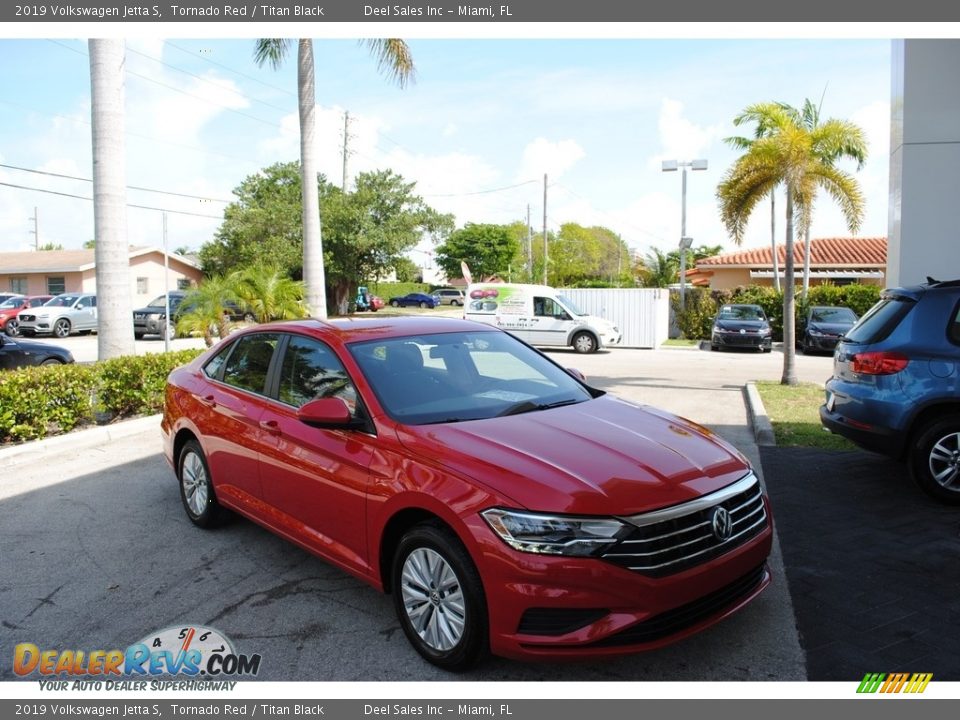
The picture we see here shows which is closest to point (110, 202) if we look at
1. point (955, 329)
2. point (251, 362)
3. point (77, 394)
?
point (77, 394)

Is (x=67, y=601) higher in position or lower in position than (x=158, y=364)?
lower

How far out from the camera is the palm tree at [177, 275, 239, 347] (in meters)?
14.1

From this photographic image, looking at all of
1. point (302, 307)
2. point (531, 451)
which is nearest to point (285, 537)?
point (531, 451)

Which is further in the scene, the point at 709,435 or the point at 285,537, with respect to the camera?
the point at 285,537

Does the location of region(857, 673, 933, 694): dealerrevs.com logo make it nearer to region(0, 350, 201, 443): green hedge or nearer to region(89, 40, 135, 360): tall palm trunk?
region(0, 350, 201, 443): green hedge

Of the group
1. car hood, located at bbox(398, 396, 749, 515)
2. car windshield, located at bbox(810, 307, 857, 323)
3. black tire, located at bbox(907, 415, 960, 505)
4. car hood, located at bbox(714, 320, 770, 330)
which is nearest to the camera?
car hood, located at bbox(398, 396, 749, 515)

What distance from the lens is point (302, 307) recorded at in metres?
15.8

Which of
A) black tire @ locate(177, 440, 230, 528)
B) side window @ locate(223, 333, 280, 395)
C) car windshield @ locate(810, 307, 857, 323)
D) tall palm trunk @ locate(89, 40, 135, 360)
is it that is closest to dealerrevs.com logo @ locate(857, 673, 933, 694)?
side window @ locate(223, 333, 280, 395)

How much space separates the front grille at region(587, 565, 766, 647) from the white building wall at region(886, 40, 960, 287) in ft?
21.1

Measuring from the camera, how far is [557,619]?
309 cm

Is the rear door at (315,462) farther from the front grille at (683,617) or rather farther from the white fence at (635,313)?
the white fence at (635,313)

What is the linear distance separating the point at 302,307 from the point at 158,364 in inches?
221

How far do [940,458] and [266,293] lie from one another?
39.6 ft

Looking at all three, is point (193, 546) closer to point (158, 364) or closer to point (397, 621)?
point (397, 621)
